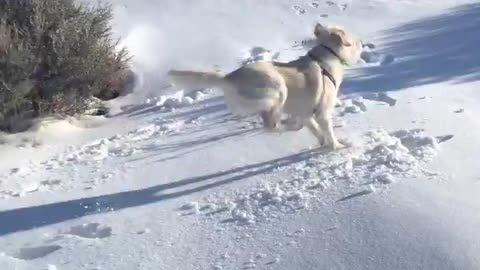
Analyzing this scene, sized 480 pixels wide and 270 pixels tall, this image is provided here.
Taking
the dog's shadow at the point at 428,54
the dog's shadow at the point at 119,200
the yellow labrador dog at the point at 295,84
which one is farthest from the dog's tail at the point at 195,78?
the dog's shadow at the point at 428,54

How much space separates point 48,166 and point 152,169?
0.78m

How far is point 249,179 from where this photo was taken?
606cm

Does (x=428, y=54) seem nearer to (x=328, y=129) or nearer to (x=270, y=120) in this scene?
(x=328, y=129)

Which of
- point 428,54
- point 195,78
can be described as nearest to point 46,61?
point 195,78

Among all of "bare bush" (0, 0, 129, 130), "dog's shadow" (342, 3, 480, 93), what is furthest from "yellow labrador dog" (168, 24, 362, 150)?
"bare bush" (0, 0, 129, 130)

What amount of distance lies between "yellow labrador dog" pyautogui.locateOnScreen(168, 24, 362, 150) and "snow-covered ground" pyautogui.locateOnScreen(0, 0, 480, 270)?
25 centimetres

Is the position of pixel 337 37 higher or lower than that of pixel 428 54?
higher

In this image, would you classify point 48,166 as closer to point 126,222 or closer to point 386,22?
point 126,222

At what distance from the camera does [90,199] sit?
5.86 meters

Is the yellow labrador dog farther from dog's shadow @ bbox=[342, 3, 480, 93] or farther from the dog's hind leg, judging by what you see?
dog's shadow @ bbox=[342, 3, 480, 93]

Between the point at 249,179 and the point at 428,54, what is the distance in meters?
3.86

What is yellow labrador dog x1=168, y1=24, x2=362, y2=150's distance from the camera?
607 cm

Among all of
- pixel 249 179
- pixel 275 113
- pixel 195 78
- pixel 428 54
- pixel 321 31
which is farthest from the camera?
pixel 428 54

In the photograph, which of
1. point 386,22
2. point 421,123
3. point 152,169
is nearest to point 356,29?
point 386,22
